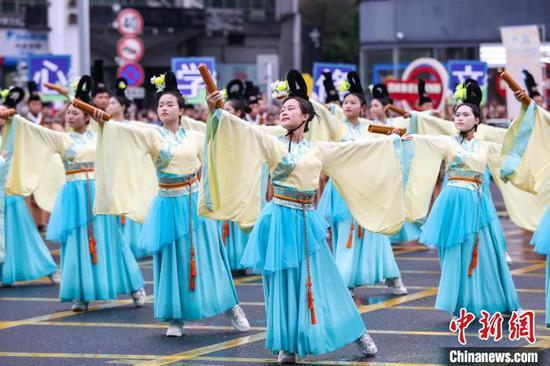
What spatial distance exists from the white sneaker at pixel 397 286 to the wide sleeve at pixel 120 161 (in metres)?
2.82

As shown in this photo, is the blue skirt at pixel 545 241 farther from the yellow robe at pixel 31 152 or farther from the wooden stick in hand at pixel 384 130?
the yellow robe at pixel 31 152

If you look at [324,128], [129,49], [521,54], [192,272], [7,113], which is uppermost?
[129,49]

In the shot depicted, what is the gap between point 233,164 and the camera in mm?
7453

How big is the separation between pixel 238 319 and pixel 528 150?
2443 millimetres

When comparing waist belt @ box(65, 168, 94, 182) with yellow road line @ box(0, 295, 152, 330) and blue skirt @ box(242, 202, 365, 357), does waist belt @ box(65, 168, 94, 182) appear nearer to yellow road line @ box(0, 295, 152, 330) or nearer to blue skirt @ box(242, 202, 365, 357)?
yellow road line @ box(0, 295, 152, 330)

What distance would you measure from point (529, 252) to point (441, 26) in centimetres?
1859

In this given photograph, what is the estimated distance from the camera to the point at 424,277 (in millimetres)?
11344

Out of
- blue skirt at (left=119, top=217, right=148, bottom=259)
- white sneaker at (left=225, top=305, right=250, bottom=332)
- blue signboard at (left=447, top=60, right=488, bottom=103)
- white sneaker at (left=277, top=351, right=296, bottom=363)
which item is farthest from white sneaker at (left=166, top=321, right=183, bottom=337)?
blue signboard at (left=447, top=60, right=488, bottom=103)

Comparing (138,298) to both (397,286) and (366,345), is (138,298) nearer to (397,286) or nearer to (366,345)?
(397,286)

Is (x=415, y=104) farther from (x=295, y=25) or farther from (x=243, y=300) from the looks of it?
(x=295, y=25)

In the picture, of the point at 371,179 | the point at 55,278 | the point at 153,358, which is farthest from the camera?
the point at 55,278

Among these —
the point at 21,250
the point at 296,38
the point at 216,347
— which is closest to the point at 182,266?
the point at 216,347

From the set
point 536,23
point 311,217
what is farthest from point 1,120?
point 536,23

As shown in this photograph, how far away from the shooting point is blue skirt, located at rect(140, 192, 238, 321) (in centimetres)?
845
